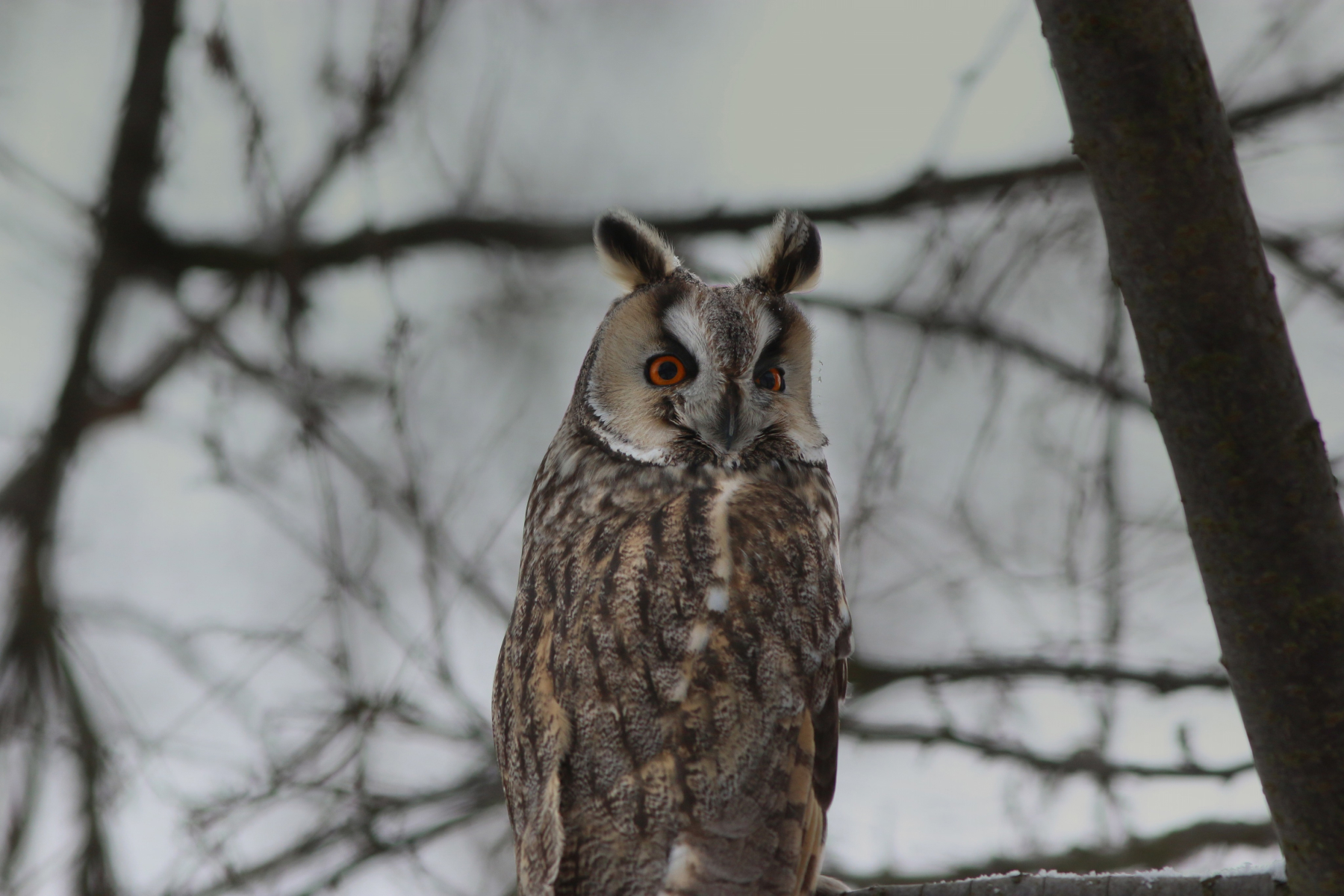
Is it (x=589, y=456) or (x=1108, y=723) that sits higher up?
(x=589, y=456)

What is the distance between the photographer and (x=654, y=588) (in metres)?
2.40

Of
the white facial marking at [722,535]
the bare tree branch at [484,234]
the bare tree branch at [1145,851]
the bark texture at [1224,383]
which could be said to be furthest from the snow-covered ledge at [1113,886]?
the bare tree branch at [484,234]

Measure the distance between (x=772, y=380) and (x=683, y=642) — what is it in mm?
882

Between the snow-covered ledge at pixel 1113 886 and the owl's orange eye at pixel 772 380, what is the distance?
4.21 ft

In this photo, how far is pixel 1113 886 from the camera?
6.55 feet

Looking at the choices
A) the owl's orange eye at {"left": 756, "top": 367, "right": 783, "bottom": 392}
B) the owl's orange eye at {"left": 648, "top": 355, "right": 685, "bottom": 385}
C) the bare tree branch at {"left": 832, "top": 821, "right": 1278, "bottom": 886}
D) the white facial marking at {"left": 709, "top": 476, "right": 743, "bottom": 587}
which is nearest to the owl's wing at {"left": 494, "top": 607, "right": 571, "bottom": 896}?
the white facial marking at {"left": 709, "top": 476, "right": 743, "bottom": 587}

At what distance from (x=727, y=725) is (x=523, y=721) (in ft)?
1.43

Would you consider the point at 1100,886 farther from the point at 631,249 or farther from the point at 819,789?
the point at 631,249

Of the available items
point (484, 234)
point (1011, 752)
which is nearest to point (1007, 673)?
point (1011, 752)

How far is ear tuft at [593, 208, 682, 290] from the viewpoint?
11.0 feet

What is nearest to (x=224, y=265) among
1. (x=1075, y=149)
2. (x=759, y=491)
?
(x=759, y=491)

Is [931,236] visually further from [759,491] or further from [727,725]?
[727,725]

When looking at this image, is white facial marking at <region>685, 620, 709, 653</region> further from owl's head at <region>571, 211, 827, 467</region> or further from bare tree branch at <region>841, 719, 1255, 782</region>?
bare tree branch at <region>841, 719, 1255, 782</region>

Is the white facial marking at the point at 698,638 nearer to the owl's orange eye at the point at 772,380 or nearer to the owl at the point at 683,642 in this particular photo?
the owl at the point at 683,642
